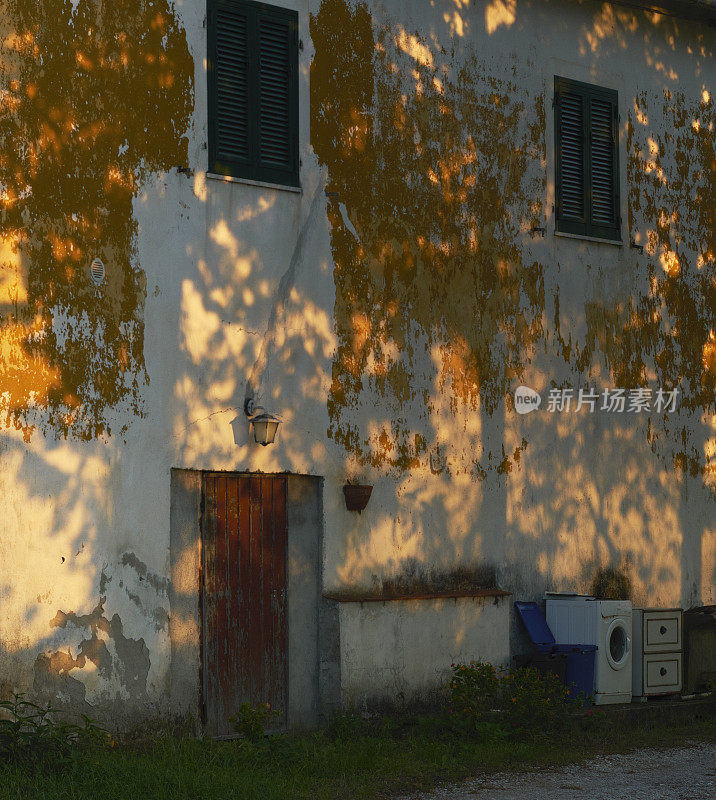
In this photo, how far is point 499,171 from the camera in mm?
11453

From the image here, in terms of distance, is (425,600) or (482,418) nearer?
(425,600)

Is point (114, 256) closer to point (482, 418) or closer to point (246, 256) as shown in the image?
point (246, 256)

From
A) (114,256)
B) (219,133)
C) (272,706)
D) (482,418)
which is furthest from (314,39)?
(272,706)

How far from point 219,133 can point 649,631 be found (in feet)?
19.9

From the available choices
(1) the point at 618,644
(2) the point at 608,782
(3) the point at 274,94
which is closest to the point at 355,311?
(3) the point at 274,94

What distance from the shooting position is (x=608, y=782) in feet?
28.7

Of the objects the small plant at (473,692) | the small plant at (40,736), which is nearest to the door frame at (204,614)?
the small plant at (40,736)

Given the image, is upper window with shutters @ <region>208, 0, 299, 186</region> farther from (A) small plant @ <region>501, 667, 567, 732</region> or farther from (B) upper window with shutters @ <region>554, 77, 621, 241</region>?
(A) small plant @ <region>501, 667, 567, 732</region>

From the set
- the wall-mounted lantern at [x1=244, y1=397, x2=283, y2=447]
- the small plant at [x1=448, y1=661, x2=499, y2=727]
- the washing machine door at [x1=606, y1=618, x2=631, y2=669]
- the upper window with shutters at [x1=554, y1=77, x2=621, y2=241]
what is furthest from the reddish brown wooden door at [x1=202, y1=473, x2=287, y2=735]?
the upper window with shutters at [x1=554, y1=77, x2=621, y2=241]

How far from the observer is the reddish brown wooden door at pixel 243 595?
9469mm

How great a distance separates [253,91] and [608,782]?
596 cm
